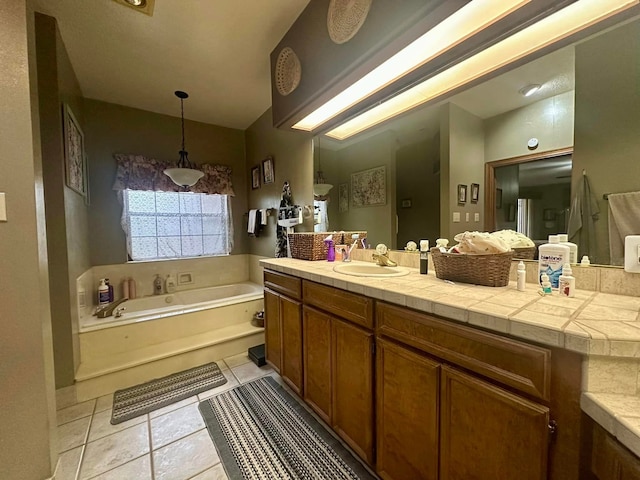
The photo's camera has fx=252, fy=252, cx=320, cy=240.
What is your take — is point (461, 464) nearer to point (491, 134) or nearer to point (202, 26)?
point (491, 134)

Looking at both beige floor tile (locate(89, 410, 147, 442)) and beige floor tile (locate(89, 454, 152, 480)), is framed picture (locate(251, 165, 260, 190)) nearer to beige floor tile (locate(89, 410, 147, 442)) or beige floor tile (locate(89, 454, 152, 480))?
beige floor tile (locate(89, 410, 147, 442))

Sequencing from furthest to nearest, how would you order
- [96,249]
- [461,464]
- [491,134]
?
[96,249] → [491,134] → [461,464]

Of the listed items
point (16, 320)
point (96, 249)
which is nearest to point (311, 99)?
point (16, 320)

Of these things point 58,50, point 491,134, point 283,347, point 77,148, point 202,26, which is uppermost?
point 202,26

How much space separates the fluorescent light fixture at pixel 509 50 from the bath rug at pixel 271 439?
6.88 feet

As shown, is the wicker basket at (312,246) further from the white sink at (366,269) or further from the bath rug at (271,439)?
the bath rug at (271,439)

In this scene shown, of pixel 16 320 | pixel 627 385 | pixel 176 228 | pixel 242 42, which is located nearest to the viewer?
pixel 627 385

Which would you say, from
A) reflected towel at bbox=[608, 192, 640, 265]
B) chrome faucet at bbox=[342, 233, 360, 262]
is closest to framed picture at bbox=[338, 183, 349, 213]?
chrome faucet at bbox=[342, 233, 360, 262]

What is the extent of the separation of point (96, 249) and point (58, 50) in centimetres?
180

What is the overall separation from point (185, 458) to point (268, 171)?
8.67ft

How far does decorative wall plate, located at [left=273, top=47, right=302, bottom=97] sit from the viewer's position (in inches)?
69.5

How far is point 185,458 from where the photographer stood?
1.37 metres

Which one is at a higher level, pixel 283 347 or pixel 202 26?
pixel 202 26

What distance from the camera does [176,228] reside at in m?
3.20
